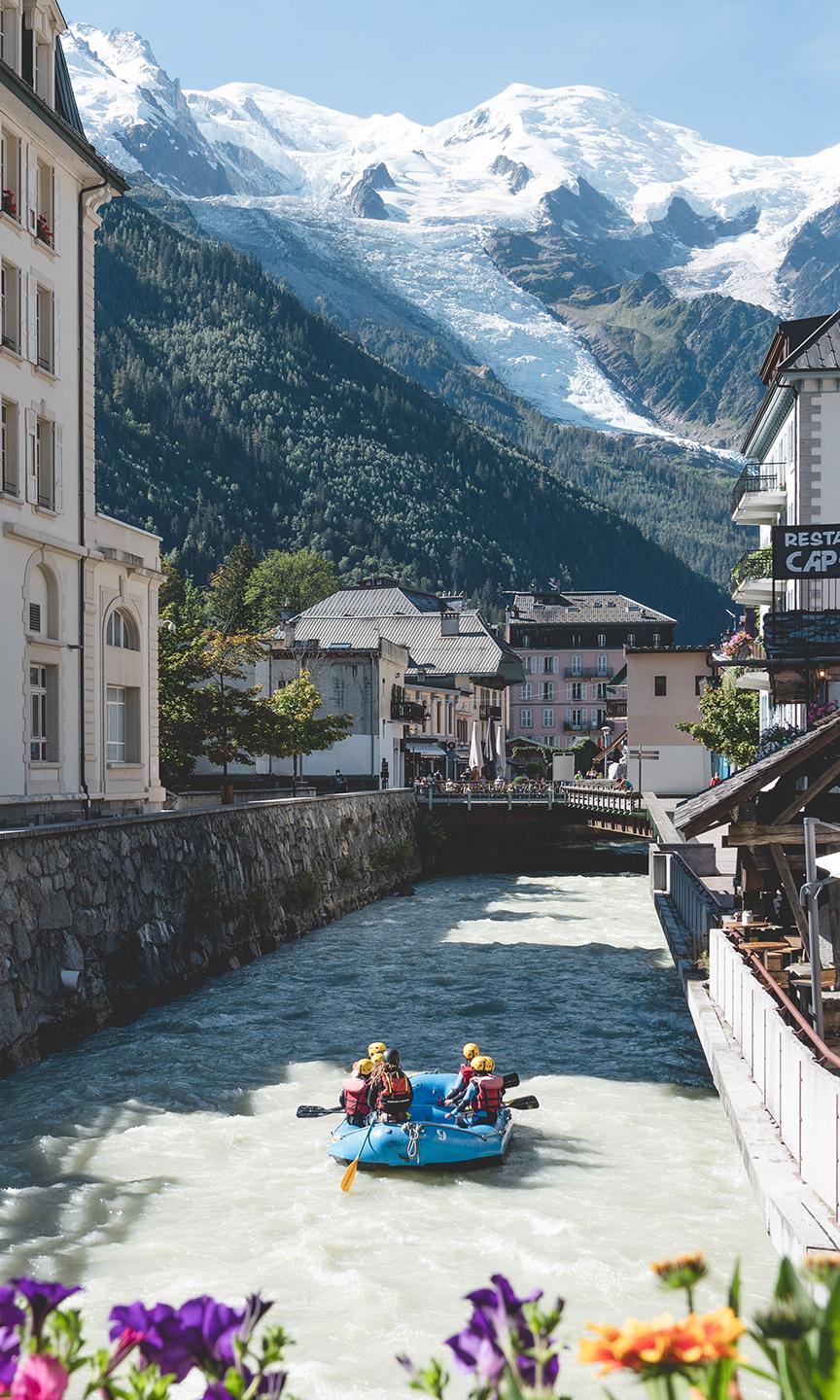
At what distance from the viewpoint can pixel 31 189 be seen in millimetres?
31609

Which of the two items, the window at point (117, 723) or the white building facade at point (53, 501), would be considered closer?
the white building facade at point (53, 501)

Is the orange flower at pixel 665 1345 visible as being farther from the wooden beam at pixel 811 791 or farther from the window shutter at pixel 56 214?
the window shutter at pixel 56 214

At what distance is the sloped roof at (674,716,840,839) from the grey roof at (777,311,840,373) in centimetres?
2250

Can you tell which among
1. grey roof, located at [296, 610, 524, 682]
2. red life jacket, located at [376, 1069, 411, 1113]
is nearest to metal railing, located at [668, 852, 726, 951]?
red life jacket, located at [376, 1069, 411, 1113]

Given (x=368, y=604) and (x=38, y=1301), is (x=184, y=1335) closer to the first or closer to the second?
(x=38, y=1301)

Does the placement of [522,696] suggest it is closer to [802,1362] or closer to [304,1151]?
[304,1151]

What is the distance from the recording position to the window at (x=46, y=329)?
32.7m

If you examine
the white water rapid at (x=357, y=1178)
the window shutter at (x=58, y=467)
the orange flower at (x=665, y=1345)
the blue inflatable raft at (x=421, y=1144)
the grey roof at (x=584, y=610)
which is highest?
the grey roof at (x=584, y=610)

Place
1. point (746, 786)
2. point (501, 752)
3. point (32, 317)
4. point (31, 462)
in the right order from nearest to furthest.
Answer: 1. point (746, 786)
2. point (31, 462)
3. point (32, 317)
4. point (501, 752)

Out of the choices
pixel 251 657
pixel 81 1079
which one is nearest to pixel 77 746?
pixel 81 1079

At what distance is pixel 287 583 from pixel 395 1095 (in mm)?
136231

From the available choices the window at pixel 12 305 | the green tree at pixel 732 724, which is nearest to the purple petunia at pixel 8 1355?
the window at pixel 12 305

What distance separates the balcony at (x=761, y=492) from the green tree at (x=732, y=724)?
8421 mm

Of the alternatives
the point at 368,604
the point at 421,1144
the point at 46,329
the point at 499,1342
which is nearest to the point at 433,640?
the point at 368,604
